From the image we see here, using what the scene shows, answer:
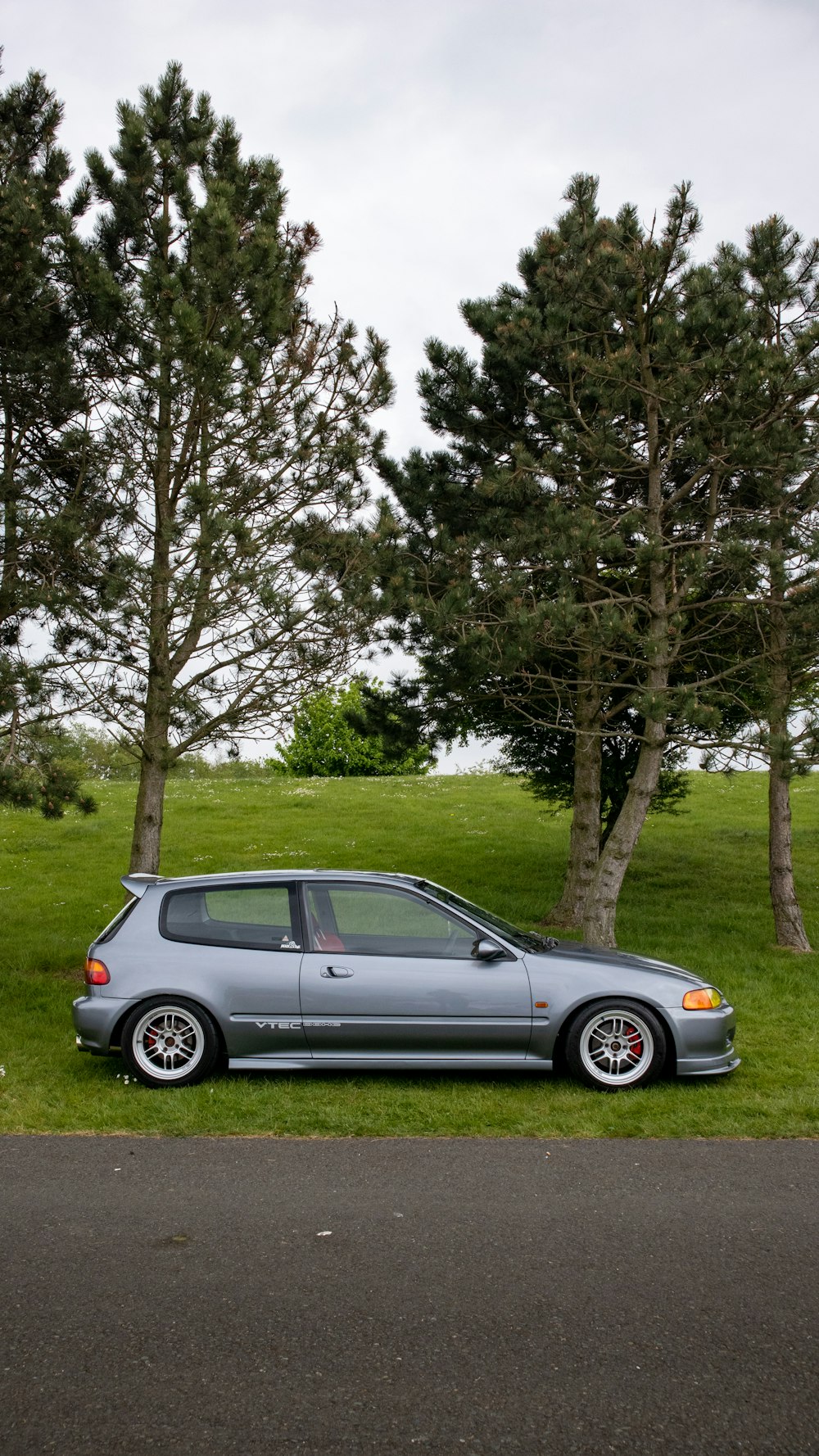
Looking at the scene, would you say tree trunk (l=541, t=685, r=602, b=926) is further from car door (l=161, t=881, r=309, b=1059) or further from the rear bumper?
the rear bumper

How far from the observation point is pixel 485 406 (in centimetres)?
1408

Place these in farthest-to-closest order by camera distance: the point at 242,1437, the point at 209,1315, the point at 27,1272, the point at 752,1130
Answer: the point at 752,1130, the point at 27,1272, the point at 209,1315, the point at 242,1437

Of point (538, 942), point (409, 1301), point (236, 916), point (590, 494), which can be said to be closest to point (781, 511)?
point (590, 494)

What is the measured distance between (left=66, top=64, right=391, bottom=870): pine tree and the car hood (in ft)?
14.5

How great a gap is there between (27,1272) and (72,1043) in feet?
14.6

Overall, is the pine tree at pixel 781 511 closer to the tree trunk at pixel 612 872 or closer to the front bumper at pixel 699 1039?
the tree trunk at pixel 612 872

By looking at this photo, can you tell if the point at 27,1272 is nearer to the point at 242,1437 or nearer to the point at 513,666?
the point at 242,1437

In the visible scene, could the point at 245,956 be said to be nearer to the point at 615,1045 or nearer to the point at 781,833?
the point at 615,1045

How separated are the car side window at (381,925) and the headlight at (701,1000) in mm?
1498

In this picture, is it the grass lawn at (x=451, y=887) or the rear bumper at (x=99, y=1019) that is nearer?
the grass lawn at (x=451, y=887)

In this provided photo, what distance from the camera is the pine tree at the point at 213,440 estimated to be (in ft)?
32.0

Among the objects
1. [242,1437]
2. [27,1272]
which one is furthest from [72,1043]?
[242,1437]

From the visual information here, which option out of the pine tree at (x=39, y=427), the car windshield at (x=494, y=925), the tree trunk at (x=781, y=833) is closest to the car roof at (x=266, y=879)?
the car windshield at (x=494, y=925)

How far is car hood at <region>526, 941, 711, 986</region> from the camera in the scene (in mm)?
7035
